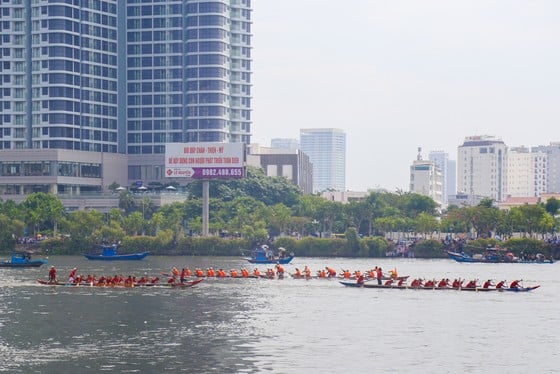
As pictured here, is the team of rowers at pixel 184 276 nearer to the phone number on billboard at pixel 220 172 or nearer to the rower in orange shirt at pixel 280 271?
the rower in orange shirt at pixel 280 271

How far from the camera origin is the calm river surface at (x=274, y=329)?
6512cm

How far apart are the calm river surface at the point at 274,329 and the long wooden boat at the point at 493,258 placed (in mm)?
45670

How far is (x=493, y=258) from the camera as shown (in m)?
170

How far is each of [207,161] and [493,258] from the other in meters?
51.0

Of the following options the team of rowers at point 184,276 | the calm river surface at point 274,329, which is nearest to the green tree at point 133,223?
the team of rowers at point 184,276

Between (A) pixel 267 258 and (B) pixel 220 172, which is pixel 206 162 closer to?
(B) pixel 220 172

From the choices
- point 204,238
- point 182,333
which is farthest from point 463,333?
point 204,238

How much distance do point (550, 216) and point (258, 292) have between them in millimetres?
95784

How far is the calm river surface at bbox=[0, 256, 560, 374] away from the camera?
65125 mm

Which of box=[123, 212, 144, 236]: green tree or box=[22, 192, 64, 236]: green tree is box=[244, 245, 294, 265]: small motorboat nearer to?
box=[123, 212, 144, 236]: green tree

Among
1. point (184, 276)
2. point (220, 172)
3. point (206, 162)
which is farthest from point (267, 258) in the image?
point (184, 276)

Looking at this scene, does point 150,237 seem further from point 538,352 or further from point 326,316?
point 538,352

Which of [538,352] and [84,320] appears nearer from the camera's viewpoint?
[538,352]

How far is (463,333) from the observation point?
259ft
